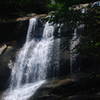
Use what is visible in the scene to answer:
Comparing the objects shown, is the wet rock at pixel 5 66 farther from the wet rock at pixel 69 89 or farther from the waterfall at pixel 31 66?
the wet rock at pixel 69 89

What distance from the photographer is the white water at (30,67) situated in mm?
15294

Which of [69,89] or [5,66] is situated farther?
[5,66]

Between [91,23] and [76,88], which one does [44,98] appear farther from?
[91,23]

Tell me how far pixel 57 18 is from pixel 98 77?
6015mm

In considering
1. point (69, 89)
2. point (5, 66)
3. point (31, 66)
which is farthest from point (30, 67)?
point (69, 89)

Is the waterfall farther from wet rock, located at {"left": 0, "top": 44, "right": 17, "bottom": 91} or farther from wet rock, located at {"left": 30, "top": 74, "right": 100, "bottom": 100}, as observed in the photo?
wet rock, located at {"left": 30, "top": 74, "right": 100, "bottom": 100}

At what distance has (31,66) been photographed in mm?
16891

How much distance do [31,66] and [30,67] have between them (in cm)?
9

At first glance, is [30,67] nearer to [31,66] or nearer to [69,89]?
[31,66]

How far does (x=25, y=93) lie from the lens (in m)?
13.9

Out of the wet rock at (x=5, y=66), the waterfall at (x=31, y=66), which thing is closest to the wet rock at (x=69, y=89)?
the waterfall at (x=31, y=66)

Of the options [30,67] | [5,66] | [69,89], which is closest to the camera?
[69,89]

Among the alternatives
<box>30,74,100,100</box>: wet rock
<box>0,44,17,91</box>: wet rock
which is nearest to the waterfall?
<box>0,44,17,91</box>: wet rock

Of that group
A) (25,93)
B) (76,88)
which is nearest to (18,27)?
(25,93)
